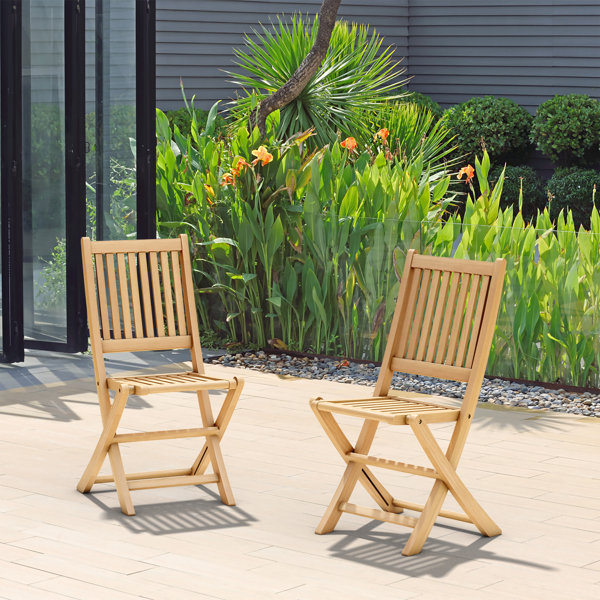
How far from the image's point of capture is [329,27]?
944cm

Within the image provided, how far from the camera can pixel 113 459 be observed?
4461 mm

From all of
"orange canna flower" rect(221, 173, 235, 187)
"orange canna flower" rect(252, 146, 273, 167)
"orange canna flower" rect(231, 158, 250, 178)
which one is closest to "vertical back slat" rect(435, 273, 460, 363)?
"orange canna flower" rect(252, 146, 273, 167)

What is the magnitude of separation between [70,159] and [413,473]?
4.22 meters

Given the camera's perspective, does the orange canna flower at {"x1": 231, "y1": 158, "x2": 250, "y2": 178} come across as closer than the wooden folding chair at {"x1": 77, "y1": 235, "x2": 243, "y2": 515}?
No

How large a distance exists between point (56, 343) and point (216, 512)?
3520 mm

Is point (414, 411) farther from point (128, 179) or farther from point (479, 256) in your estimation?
point (128, 179)

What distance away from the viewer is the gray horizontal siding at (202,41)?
14.2m

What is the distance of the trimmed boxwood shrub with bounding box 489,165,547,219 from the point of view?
14.9 m

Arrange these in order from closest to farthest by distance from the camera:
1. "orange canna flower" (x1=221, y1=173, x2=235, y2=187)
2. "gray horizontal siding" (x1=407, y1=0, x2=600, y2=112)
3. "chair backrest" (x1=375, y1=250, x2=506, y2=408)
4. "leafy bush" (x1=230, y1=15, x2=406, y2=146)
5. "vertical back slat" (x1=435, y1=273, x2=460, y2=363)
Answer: "chair backrest" (x1=375, y1=250, x2=506, y2=408) < "vertical back slat" (x1=435, y1=273, x2=460, y2=363) < "orange canna flower" (x1=221, y1=173, x2=235, y2=187) < "leafy bush" (x1=230, y1=15, x2=406, y2=146) < "gray horizontal siding" (x1=407, y1=0, x2=600, y2=112)

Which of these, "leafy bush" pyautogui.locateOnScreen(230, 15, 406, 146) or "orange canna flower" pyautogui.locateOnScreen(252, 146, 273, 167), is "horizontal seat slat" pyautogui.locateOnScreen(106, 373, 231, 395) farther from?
"leafy bush" pyautogui.locateOnScreen(230, 15, 406, 146)

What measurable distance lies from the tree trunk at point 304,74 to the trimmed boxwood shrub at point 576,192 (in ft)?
19.2

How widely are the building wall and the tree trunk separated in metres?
4.99

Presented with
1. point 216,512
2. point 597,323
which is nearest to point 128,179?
point 597,323

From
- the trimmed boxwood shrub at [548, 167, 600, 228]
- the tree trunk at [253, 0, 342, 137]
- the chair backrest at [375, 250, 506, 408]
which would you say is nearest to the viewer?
the chair backrest at [375, 250, 506, 408]
